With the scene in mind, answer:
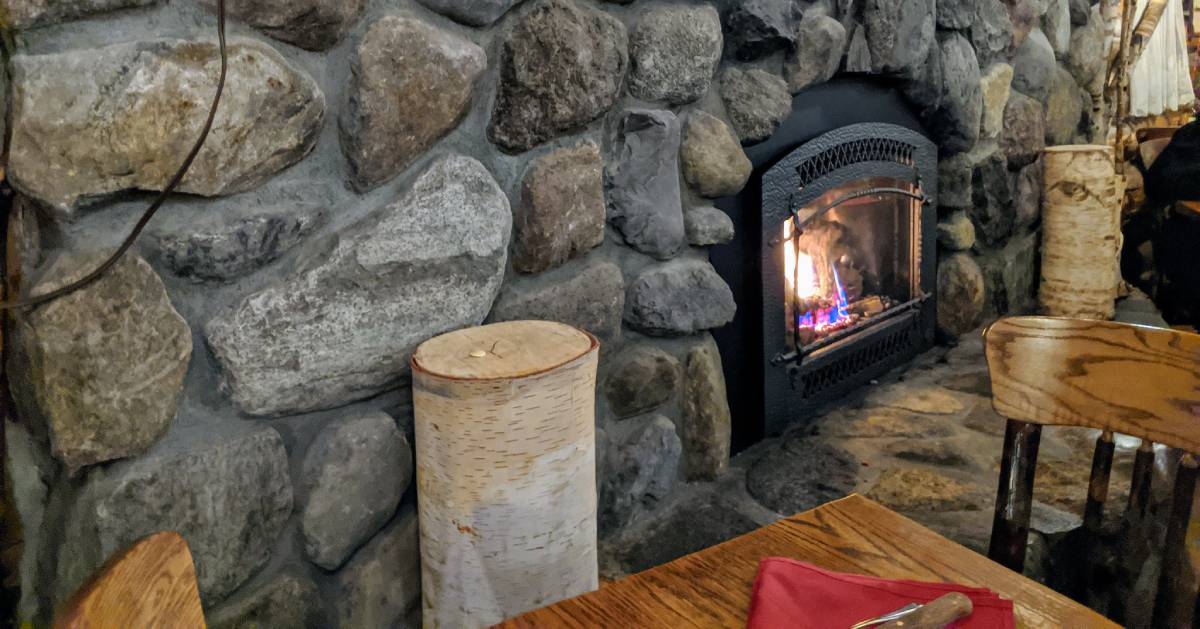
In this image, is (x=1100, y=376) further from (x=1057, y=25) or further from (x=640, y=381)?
(x=1057, y=25)

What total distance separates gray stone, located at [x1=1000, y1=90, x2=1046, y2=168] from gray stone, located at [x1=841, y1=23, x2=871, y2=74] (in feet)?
3.60

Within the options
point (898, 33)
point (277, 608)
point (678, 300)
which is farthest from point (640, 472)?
point (898, 33)

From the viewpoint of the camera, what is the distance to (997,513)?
3.19 feet

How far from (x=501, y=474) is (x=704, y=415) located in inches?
31.5

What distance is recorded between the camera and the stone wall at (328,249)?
1042 mm

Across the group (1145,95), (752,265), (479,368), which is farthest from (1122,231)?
(479,368)

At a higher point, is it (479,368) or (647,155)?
(647,155)

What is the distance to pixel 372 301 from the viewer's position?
1.29 m

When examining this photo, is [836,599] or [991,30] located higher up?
[991,30]

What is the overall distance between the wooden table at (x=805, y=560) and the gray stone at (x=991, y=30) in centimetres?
247

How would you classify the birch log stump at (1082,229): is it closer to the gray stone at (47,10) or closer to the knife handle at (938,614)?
the knife handle at (938,614)

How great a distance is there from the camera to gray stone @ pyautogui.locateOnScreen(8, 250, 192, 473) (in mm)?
1028

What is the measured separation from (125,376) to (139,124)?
0.31 metres

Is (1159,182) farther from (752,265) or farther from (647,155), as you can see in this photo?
(647,155)
